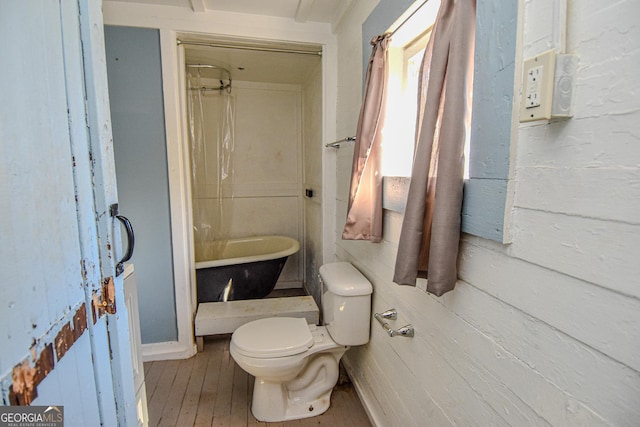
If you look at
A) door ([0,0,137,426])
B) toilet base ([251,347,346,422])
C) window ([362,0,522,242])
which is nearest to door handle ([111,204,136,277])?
door ([0,0,137,426])

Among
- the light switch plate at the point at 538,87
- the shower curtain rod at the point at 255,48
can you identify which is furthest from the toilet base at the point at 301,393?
the shower curtain rod at the point at 255,48

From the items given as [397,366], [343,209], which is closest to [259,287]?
[343,209]

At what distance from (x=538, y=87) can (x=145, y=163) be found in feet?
6.78

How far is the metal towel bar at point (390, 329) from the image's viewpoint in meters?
1.19

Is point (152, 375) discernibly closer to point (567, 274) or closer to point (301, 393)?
point (301, 393)

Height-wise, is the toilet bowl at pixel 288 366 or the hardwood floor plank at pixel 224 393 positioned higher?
the toilet bowl at pixel 288 366

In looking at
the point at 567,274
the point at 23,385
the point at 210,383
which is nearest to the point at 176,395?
the point at 210,383

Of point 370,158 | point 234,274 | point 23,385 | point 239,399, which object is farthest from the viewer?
point 234,274

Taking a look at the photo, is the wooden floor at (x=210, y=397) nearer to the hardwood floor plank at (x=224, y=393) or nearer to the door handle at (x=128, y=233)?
the hardwood floor plank at (x=224, y=393)

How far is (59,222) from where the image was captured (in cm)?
62

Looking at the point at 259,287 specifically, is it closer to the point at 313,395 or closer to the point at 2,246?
the point at 313,395

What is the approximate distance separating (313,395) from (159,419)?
0.81 meters

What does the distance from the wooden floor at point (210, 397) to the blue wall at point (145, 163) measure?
0.26 meters

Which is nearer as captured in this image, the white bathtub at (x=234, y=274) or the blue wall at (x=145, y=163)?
the blue wall at (x=145, y=163)
